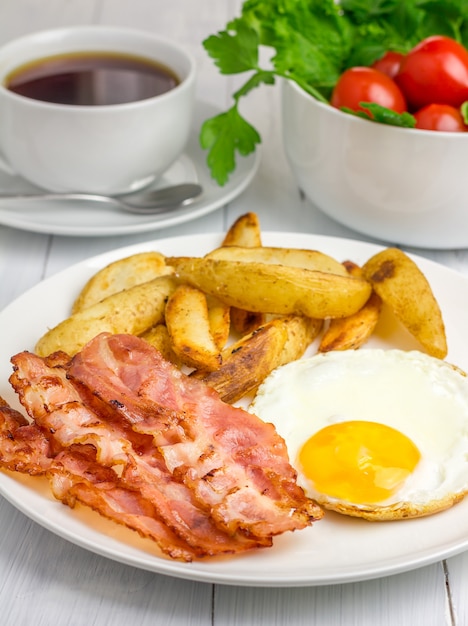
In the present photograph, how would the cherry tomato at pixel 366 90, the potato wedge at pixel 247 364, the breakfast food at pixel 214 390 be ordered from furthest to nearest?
the cherry tomato at pixel 366 90 < the potato wedge at pixel 247 364 < the breakfast food at pixel 214 390

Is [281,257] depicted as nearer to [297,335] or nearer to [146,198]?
[297,335]

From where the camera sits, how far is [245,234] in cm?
269

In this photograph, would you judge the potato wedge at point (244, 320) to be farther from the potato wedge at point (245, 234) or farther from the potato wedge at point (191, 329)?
the potato wedge at point (245, 234)

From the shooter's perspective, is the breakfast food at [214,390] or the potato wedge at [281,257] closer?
the breakfast food at [214,390]

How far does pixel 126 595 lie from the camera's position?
1849 mm

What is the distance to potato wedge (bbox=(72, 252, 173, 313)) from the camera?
2.52 metres

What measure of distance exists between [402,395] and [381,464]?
0.95ft

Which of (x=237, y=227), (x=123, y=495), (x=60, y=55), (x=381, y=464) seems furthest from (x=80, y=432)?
(x=60, y=55)

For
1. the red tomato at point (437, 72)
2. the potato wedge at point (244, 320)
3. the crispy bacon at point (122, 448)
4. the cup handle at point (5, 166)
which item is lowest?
the cup handle at point (5, 166)

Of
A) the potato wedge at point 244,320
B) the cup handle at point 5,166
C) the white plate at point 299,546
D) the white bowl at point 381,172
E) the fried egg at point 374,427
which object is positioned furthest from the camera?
the cup handle at point 5,166

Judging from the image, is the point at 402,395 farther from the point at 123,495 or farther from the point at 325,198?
the point at 325,198

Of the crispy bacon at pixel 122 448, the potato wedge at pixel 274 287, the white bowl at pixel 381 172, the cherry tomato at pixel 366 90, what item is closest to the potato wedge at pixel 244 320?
the potato wedge at pixel 274 287

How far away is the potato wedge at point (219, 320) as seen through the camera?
91.4 inches

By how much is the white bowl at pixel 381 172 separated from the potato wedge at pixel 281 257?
1.77 feet
